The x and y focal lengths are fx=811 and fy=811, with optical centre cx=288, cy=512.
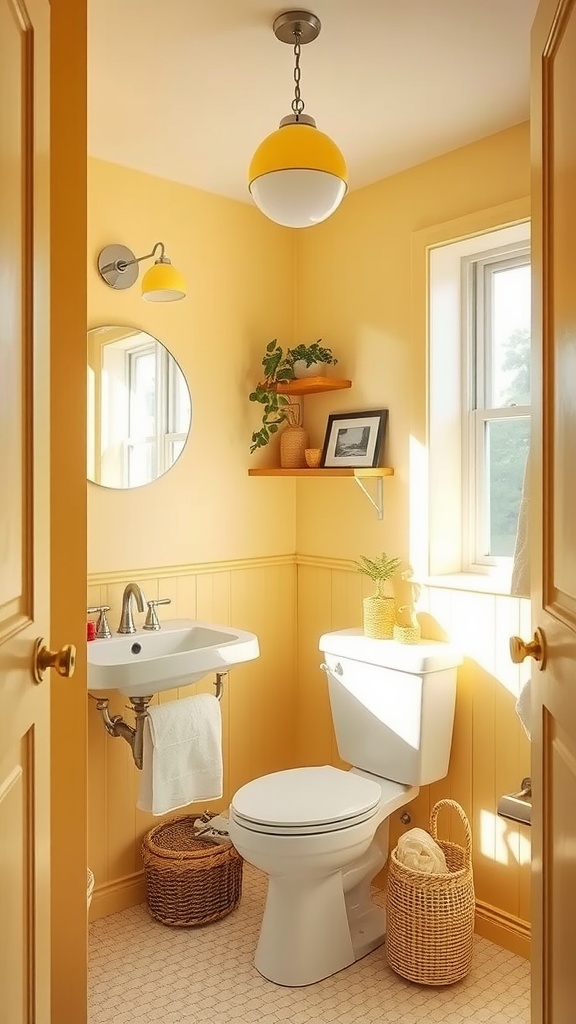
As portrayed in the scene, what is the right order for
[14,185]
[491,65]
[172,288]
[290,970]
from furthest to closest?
[172,288] → [290,970] → [491,65] → [14,185]

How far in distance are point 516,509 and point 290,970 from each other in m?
1.52

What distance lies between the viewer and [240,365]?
3.04 meters

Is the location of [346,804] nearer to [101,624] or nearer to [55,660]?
[101,624]

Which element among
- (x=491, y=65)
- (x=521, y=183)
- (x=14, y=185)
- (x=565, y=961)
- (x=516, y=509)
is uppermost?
(x=491, y=65)

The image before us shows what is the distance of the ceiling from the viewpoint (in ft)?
6.07

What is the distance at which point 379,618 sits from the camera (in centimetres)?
265

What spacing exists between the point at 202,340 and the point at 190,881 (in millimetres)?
1813

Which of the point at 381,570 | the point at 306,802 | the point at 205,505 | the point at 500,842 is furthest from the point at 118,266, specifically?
the point at 500,842

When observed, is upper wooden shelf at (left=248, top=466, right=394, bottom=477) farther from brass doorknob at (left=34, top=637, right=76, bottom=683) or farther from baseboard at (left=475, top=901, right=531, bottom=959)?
brass doorknob at (left=34, top=637, right=76, bottom=683)

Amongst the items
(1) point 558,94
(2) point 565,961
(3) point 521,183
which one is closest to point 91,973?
(2) point 565,961

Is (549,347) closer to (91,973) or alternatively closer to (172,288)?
(172,288)

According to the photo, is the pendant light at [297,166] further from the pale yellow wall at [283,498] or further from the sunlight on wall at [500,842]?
the sunlight on wall at [500,842]

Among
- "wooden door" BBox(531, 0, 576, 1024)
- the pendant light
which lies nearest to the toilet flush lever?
"wooden door" BBox(531, 0, 576, 1024)

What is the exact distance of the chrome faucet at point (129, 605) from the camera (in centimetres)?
263
